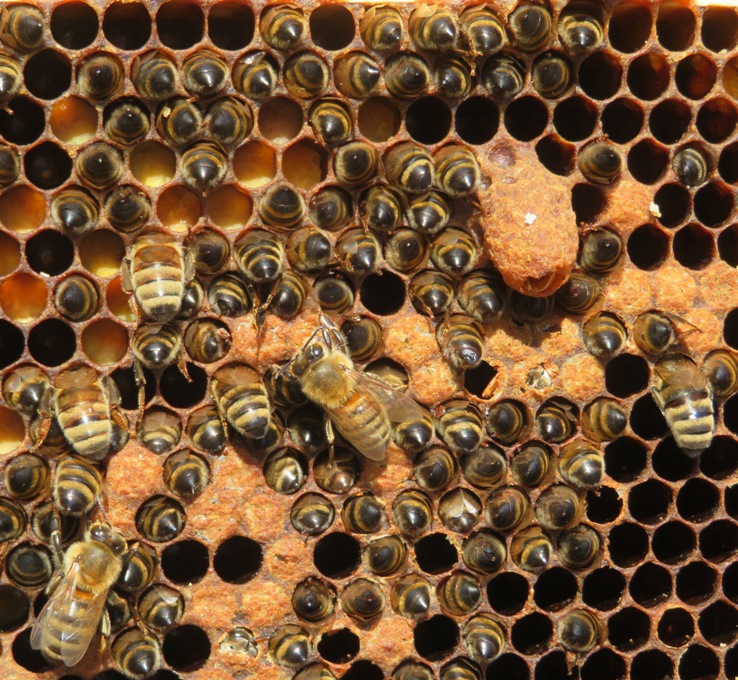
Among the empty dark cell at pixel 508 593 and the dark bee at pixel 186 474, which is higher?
the dark bee at pixel 186 474

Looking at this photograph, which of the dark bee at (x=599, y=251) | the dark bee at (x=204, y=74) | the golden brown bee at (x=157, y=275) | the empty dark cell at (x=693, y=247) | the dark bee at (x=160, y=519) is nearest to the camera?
the golden brown bee at (x=157, y=275)

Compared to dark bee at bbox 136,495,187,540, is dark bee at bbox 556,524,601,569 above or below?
A: below

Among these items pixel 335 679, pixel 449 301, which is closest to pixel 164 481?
pixel 335 679

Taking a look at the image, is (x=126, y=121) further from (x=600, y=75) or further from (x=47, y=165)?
(x=600, y=75)

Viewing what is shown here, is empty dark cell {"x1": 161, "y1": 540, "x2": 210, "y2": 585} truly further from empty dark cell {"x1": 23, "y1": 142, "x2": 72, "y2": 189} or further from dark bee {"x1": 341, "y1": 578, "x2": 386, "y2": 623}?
empty dark cell {"x1": 23, "y1": 142, "x2": 72, "y2": 189}

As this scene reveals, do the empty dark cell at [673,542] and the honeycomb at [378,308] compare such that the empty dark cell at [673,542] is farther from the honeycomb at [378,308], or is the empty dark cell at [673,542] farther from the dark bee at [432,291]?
the dark bee at [432,291]

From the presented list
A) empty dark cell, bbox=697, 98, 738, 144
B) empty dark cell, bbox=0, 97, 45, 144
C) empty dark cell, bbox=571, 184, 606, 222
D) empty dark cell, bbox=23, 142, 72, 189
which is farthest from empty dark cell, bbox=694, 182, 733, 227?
empty dark cell, bbox=0, 97, 45, 144

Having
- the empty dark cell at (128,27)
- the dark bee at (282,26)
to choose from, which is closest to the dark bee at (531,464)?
the dark bee at (282,26)
